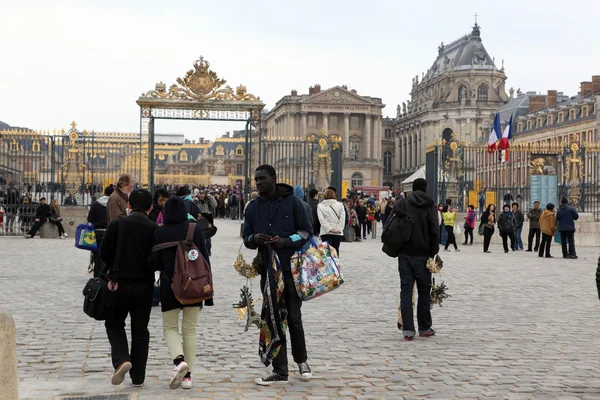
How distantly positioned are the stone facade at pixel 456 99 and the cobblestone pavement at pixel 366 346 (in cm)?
8213

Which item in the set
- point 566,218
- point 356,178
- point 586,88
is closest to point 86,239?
point 566,218

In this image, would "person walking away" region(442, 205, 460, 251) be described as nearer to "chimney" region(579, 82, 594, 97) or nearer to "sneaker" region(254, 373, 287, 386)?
"sneaker" region(254, 373, 287, 386)

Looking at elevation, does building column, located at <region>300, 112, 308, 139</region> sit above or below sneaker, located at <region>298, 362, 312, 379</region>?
above

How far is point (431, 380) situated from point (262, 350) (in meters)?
1.26

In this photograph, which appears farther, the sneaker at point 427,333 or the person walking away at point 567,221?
the person walking away at point 567,221

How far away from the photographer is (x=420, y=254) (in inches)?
329

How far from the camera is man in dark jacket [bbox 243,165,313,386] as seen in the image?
6285mm

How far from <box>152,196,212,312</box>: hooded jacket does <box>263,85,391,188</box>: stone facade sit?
8203 cm

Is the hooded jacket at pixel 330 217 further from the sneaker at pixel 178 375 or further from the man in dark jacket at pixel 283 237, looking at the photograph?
the sneaker at pixel 178 375

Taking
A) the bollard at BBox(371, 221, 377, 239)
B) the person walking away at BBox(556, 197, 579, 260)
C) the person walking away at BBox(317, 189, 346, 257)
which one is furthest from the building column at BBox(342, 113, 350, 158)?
the person walking away at BBox(317, 189, 346, 257)

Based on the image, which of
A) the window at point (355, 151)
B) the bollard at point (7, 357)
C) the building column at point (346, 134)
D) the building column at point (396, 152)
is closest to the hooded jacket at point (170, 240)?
the bollard at point (7, 357)

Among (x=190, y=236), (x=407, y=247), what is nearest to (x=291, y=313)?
(x=190, y=236)

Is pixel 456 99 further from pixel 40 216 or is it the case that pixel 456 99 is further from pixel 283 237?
pixel 283 237

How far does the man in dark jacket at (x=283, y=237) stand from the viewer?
629 centimetres
